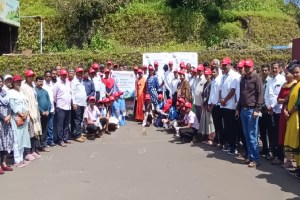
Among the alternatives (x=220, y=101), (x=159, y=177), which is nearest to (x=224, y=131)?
(x=220, y=101)

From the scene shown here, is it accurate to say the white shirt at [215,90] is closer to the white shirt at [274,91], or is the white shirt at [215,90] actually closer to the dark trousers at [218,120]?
the dark trousers at [218,120]

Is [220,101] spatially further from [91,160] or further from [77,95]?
[77,95]

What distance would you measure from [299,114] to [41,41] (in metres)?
Answer: 16.9

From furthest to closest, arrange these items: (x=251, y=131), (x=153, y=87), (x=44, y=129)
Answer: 1. (x=153, y=87)
2. (x=44, y=129)
3. (x=251, y=131)

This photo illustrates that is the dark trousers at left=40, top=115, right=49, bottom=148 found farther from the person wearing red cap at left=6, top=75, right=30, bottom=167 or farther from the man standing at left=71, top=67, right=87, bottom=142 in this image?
the person wearing red cap at left=6, top=75, right=30, bottom=167

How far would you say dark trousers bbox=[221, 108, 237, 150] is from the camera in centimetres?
953

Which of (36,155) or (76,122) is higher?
(76,122)

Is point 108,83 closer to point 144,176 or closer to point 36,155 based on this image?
point 36,155

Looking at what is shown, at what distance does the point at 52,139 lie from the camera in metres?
10.9

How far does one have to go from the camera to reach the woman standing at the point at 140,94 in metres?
14.1

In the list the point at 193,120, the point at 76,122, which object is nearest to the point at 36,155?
the point at 76,122

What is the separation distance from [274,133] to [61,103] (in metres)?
4.89

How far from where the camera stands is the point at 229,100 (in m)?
9.42

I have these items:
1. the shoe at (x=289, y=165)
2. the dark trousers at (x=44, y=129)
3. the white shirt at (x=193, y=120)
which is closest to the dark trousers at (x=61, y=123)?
the dark trousers at (x=44, y=129)
